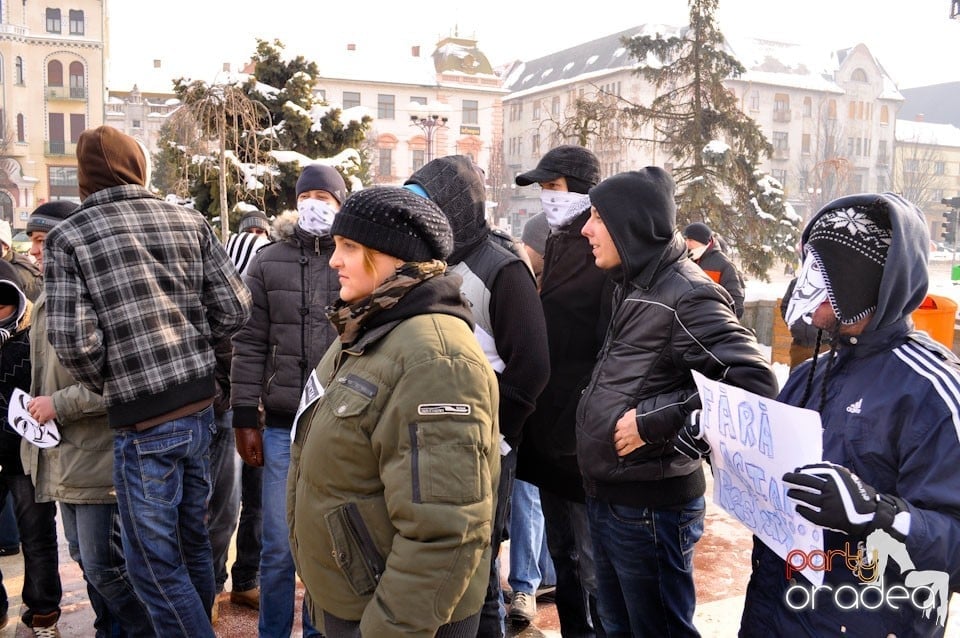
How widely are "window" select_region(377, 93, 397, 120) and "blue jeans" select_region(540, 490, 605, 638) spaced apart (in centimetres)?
6880

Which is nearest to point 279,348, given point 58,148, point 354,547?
point 354,547

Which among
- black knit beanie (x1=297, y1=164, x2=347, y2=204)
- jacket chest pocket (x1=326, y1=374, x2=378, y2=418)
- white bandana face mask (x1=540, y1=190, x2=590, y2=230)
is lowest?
jacket chest pocket (x1=326, y1=374, x2=378, y2=418)

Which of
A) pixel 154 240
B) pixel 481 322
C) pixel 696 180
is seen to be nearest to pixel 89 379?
pixel 154 240

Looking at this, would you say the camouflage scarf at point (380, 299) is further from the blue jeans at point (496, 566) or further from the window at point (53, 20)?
the window at point (53, 20)

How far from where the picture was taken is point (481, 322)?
3.25 m

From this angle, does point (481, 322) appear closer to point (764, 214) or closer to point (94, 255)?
point (94, 255)

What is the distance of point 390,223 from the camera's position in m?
2.23

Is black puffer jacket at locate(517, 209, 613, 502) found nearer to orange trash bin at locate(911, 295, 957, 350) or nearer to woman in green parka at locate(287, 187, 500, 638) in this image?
woman in green parka at locate(287, 187, 500, 638)

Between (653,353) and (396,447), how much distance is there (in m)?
1.12

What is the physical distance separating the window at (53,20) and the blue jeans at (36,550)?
6567 cm

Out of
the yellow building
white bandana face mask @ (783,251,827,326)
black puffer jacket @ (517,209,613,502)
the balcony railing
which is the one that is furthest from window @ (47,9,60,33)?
white bandana face mask @ (783,251,827,326)

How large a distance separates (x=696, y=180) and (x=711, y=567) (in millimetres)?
14698

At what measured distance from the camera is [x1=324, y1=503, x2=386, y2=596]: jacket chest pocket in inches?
80.9

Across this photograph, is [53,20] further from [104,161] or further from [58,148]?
[104,161]
